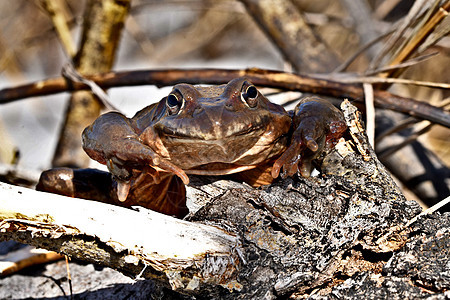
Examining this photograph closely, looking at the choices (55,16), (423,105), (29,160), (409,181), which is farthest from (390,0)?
(29,160)

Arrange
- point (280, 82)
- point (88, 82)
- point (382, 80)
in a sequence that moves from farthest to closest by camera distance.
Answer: point (88, 82), point (280, 82), point (382, 80)

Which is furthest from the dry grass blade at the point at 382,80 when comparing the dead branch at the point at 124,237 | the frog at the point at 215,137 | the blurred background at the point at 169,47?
the dead branch at the point at 124,237

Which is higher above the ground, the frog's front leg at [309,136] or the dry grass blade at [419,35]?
the dry grass blade at [419,35]

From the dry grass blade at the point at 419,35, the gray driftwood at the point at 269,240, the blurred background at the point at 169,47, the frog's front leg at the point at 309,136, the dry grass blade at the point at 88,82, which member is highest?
the blurred background at the point at 169,47

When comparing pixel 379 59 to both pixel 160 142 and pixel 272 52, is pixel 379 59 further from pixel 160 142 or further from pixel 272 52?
pixel 272 52

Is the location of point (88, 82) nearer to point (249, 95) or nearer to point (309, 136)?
point (249, 95)

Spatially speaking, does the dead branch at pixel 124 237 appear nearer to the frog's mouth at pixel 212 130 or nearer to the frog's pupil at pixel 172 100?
the frog's mouth at pixel 212 130

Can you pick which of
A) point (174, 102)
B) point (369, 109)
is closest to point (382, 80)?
point (369, 109)
